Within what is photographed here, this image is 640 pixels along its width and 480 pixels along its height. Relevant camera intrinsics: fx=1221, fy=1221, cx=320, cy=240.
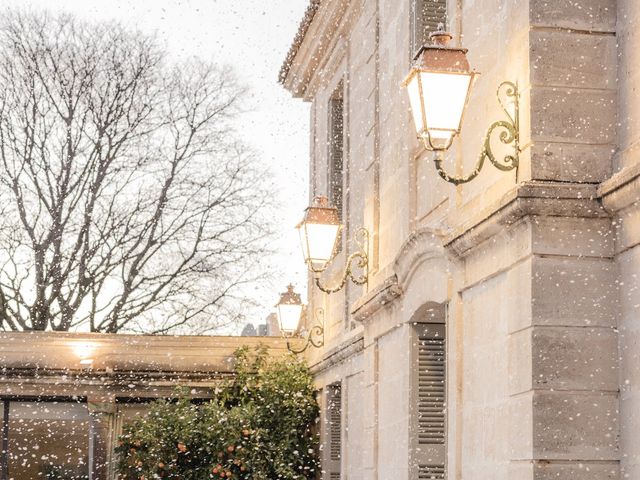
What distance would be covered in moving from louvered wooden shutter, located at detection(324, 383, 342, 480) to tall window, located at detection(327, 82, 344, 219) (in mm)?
2318

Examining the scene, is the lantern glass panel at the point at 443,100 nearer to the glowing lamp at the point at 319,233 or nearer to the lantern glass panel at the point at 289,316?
the glowing lamp at the point at 319,233

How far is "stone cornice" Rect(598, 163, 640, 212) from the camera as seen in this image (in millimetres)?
5668

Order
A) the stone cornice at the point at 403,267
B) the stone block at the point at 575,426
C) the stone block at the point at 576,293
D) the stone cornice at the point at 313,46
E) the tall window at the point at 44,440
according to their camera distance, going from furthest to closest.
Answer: the tall window at the point at 44,440 < the stone cornice at the point at 313,46 < the stone cornice at the point at 403,267 < the stone block at the point at 576,293 < the stone block at the point at 575,426

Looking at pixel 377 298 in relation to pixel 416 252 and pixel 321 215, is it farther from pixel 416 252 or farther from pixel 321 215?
pixel 321 215

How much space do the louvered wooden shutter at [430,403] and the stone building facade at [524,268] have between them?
0.5 inches

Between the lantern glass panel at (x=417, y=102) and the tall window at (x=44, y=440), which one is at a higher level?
the lantern glass panel at (x=417, y=102)

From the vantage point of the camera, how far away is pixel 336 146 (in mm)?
15094

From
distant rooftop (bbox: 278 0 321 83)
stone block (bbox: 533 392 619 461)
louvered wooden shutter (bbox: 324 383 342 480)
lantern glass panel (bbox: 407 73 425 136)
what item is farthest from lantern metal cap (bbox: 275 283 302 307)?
stone block (bbox: 533 392 619 461)

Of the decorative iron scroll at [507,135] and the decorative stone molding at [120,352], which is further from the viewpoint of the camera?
the decorative stone molding at [120,352]

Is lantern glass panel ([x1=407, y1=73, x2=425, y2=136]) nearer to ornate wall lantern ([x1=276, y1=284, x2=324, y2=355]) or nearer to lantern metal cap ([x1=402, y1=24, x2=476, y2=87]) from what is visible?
lantern metal cap ([x1=402, y1=24, x2=476, y2=87])

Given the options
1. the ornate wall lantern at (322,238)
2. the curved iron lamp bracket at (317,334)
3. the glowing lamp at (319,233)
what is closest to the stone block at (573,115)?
the ornate wall lantern at (322,238)

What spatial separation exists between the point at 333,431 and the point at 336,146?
348cm

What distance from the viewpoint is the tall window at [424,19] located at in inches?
384

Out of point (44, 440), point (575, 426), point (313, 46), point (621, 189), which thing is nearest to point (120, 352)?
point (44, 440)
